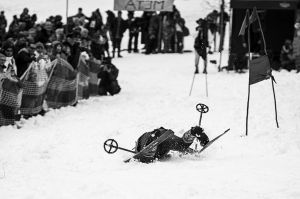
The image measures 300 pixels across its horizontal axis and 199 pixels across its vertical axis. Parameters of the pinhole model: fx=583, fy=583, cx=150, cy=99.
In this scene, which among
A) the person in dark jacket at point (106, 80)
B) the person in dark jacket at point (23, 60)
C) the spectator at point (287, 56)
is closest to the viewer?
the person in dark jacket at point (23, 60)

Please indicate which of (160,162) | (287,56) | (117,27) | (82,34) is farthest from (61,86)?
(117,27)

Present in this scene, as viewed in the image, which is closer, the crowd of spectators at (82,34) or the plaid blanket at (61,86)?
→ the plaid blanket at (61,86)

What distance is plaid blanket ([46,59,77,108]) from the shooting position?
40.4ft

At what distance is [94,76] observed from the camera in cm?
1492

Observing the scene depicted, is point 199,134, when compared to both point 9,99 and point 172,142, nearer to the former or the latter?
point 172,142

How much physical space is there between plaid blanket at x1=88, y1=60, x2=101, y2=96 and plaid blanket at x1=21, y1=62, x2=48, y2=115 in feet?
9.49

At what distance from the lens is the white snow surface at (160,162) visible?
6137mm

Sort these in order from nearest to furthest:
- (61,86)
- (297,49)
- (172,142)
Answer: (172,142)
(61,86)
(297,49)

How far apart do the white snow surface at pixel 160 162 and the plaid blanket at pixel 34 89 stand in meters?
0.24

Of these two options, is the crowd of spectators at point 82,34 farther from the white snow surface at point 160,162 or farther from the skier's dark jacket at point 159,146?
the skier's dark jacket at point 159,146

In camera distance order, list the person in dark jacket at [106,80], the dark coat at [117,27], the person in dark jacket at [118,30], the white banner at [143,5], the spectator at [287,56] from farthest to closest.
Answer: the dark coat at [117,27] → the person in dark jacket at [118,30] → the white banner at [143,5] → the spectator at [287,56] → the person in dark jacket at [106,80]

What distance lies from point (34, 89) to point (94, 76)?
3521mm

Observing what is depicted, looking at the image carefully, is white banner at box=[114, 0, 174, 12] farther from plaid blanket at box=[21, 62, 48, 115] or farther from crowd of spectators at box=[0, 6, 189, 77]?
plaid blanket at box=[21, 62, 48, 115]

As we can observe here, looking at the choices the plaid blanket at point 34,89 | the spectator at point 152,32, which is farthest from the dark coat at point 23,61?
the spectator at point 152,32
